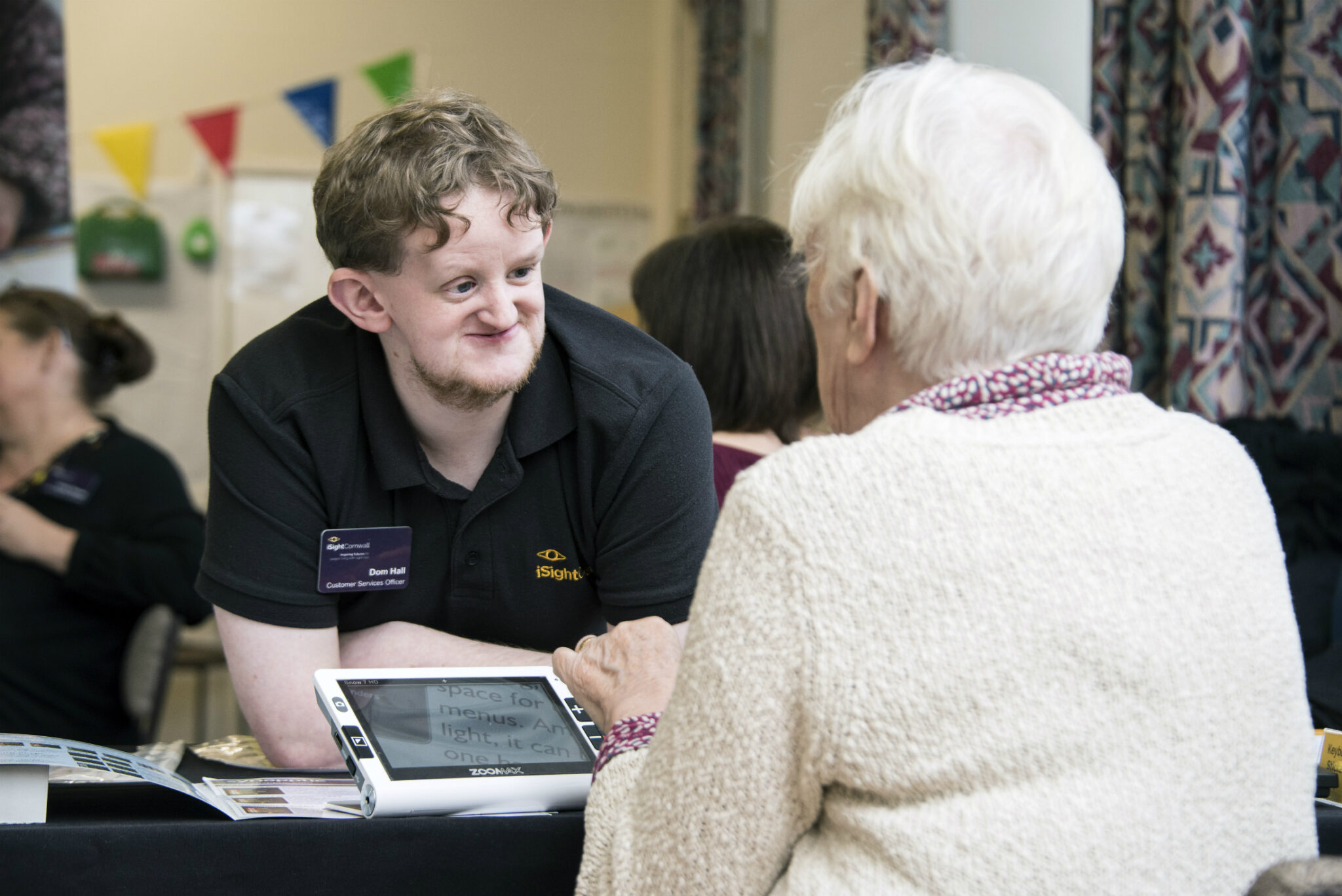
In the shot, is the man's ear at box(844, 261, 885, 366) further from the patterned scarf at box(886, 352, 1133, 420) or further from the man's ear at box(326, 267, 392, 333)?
the man's ear at box(326, 267, 392, 333)

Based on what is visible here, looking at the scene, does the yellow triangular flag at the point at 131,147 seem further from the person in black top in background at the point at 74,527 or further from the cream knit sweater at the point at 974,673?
the cream knit sweater at the point at 974,673

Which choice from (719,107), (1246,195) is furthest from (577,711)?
(719,107)

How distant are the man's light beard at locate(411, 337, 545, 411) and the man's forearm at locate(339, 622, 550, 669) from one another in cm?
27

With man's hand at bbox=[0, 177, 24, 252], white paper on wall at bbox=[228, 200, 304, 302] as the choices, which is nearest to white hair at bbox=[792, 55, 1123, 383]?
man's hand at bbox=[0, 177, 24, 252]

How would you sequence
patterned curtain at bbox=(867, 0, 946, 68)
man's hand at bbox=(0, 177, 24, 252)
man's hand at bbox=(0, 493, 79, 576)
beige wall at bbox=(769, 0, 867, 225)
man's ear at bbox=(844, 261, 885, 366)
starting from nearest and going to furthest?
man's ear at bbox=(844, 261, 885, 366), man's hand at bbox=(0, 493, 79, 576), patterned curtain at bbox=(867, 0, 946, 68), man's hand at bbox=(0, 177, 24, 252), beige wall at bbox=(769, 0, 867, 225)

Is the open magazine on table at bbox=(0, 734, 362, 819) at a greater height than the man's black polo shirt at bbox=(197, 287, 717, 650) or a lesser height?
lesser

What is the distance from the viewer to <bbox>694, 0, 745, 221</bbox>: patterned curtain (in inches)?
167

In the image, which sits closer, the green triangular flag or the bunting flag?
the bunting flag

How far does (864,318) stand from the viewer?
0.88m

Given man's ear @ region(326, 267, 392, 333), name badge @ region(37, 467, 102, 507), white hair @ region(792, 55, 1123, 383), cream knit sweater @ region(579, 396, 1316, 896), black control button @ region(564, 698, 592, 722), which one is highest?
white hair @ region(792, 55, 1123, 383)

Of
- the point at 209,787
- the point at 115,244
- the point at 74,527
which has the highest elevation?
the point at 115,244

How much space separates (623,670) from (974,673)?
38cm

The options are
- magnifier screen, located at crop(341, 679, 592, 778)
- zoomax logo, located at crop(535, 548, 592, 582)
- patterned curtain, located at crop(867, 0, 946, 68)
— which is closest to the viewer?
magnifier screen, located at crop(341, 679, 592, 778)

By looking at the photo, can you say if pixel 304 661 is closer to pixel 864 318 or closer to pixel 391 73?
pixel 864 318
